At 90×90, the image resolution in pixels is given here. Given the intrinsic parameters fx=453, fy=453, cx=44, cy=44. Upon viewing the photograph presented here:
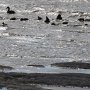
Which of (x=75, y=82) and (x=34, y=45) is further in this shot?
(x=34, y=45)

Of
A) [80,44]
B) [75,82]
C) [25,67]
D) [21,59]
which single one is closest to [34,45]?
[80,44]

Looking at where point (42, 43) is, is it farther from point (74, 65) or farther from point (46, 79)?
point (46, 79)

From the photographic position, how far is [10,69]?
3331 centimetres

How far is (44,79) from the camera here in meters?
29.9

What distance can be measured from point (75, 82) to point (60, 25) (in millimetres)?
39430

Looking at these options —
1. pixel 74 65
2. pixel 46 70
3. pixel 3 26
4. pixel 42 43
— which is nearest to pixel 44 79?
pixel 46 70

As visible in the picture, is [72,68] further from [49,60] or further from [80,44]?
[80,44]

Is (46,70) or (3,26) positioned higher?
(46,70)

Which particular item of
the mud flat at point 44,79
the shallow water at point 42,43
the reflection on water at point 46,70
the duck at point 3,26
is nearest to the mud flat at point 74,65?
the shallow water at point 42,43

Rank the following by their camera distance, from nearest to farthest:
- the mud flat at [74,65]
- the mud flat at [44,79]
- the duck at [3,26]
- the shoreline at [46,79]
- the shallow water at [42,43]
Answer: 1. the mud flat at [44,79]
2. the shoreline at [46,79]
3. the mud flat at [74,65]
4. the shallow water at [42,43]
5. the duck at [3,26]

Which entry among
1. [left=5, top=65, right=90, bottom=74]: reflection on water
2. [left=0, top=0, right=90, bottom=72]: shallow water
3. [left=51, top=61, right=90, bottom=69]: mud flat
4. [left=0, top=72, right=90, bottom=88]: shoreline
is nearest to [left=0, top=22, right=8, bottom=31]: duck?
[left=0, top=0, right=90, bottom=72]: shallow water

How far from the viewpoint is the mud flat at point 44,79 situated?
1126 inches

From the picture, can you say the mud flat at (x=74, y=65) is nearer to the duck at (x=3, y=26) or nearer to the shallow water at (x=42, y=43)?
the shallow water at (x=42, y=43)

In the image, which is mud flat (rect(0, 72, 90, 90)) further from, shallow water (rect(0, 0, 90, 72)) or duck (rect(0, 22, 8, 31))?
duck (rect(0, 22, 8, 31))
